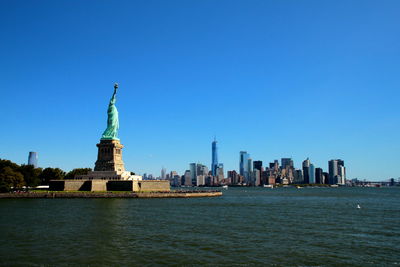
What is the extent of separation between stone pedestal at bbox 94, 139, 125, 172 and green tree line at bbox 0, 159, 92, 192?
55.0 feet

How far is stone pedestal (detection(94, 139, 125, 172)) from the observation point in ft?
299

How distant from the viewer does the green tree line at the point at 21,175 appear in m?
79.4

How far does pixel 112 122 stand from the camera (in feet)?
320

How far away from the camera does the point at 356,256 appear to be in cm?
2483

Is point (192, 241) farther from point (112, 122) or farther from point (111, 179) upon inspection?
point (112, 122)

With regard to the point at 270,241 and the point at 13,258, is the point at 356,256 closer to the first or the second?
the point at 270,241

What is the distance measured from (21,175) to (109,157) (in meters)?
20.8

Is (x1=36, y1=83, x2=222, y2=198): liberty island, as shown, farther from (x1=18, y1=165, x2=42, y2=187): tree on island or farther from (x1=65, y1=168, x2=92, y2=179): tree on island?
(x1=65, y1=168, x2=92, y2=179): tree on island

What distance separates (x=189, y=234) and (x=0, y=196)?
6073cm

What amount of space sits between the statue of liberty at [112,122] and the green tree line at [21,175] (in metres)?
20.2

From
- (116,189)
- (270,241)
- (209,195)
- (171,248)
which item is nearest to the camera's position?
(171,248)

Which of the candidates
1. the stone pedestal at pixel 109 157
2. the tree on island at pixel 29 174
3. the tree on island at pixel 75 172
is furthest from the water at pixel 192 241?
the tree on island at pixel 75 172

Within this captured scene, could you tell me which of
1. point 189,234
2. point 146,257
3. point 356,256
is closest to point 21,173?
point 189,234

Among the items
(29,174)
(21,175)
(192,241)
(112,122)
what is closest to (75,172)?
(29,174)
